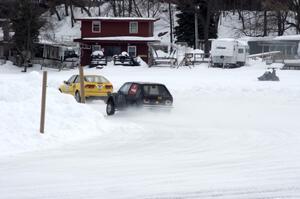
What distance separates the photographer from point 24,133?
546 inches

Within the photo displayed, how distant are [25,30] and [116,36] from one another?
10199 millimetres

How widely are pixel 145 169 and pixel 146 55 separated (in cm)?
5597

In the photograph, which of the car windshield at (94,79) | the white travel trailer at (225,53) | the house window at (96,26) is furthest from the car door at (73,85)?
the house window at (96,26)

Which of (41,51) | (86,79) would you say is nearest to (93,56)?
(41,51)

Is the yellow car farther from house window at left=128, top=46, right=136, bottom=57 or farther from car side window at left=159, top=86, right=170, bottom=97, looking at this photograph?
house window at left=128, top=46, right=136, bottom=57

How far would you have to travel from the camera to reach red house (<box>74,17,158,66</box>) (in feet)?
221

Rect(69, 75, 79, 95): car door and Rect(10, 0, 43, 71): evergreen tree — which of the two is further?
Rect(10, 0, 43, 71): evergreen tree

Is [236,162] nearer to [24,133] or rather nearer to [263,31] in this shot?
[24,133]

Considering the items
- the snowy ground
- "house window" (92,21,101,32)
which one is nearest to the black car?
the snowy ground

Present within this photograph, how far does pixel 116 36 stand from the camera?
68812 millimetres

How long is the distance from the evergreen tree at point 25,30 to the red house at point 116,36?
530 centimetres

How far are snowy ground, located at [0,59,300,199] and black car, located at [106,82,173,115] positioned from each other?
15.6 inches

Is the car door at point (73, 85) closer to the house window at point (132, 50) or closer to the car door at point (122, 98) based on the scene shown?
the car door at point (122, 98)

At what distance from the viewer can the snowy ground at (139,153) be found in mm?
9289
